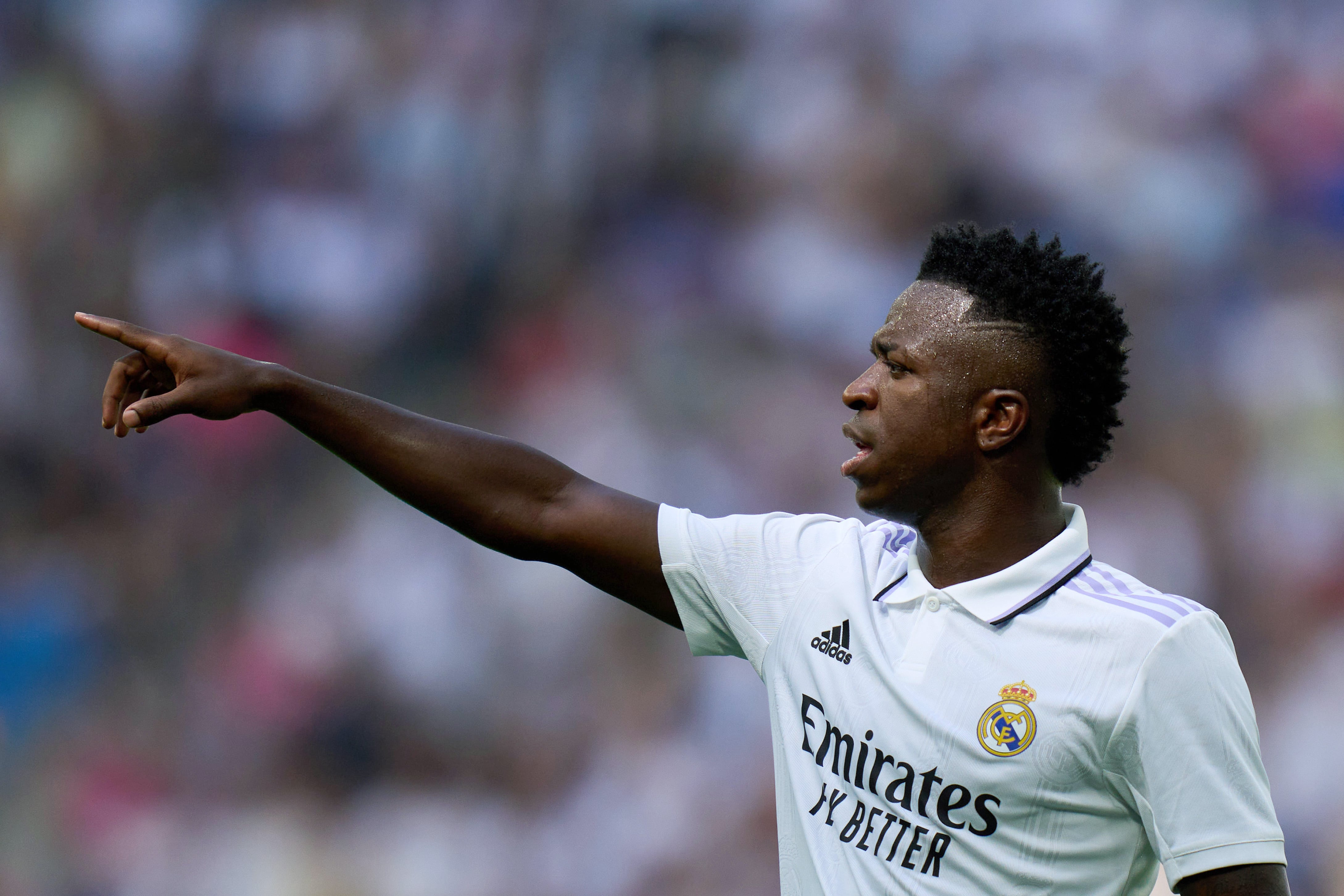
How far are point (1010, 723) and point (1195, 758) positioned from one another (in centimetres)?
27

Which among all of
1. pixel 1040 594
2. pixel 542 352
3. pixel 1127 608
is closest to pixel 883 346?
pixel 1040 594

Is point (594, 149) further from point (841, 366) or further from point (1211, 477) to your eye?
point (1211, 477)

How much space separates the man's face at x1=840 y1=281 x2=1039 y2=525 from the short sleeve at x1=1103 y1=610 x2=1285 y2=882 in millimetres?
471

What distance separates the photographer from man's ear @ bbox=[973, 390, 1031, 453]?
7.21 feet

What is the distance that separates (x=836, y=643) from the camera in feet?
7.35

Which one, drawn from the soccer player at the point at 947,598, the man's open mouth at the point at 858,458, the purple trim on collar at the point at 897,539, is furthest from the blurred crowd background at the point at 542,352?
the man's open mouth at the point at 858,458

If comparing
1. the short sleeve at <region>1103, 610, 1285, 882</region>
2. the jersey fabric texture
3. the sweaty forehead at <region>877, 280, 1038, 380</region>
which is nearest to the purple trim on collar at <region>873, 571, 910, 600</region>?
the jersey fabric texture

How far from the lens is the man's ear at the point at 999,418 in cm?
220

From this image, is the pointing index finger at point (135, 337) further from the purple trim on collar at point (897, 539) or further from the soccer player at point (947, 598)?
the purple trim on collar at point (897, 539)

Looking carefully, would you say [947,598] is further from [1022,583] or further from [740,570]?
[740,570]

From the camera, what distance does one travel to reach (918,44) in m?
6.83

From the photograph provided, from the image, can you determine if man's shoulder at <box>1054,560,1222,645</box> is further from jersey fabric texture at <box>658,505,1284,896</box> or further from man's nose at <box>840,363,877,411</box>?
man's nose at <box>840,363,877,411</box>

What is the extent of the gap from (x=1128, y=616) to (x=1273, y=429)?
15.8 feet

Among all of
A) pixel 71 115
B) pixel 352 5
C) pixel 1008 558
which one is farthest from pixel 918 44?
pixel 1008 558
